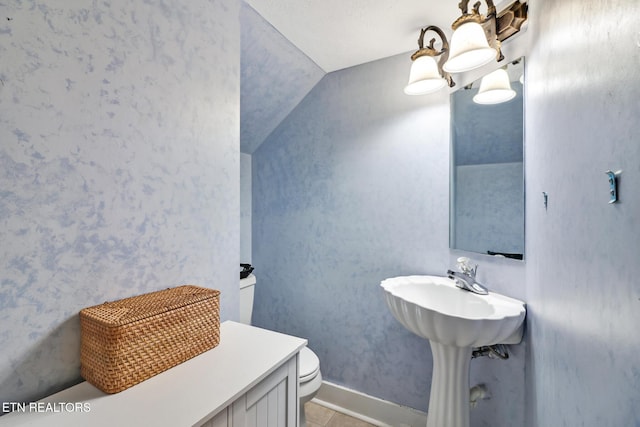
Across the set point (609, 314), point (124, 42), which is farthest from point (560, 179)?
point (124, 42)

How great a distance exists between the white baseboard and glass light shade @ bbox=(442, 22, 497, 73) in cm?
193

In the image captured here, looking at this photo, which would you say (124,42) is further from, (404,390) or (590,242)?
(404,390)

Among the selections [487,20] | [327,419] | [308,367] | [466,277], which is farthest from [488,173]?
[327,419]

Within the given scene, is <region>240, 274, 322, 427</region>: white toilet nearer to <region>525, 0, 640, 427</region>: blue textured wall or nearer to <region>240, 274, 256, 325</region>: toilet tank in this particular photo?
<region>240, 274, 256, 325</region>: toilet tank

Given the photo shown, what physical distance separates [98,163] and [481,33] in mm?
1547

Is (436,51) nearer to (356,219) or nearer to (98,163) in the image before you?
(356,219)

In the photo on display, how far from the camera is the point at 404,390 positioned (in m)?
1.75

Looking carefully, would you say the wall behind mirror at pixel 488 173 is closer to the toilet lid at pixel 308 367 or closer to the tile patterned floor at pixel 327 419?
the toilet lid at pixel 308 367

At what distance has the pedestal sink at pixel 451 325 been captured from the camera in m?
1.12

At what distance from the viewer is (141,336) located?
30.0 inches

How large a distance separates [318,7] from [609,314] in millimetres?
1614

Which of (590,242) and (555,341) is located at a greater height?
(590,242)

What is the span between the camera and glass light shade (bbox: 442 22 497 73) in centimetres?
121

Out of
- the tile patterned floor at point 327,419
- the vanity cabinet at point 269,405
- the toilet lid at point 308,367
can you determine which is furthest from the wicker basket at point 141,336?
the tile patterned floor at point 327,419
